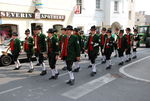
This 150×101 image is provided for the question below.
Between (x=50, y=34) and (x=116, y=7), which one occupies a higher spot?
(x=116, y=7)

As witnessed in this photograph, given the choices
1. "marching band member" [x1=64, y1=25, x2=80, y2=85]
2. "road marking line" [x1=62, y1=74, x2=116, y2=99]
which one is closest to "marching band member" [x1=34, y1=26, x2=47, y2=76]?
"marching band member" [x1=64, y1=25, x2=80, y2=85]

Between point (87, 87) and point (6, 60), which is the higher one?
point (6, 60)

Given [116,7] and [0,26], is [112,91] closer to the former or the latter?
[0,26]

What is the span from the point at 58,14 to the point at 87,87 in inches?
558

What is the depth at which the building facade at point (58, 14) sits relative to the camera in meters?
15.8

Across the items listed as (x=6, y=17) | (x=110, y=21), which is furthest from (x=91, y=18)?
(x=6, y=17)

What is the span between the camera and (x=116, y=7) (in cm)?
2772

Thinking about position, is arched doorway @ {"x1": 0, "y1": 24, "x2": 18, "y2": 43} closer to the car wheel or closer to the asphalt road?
the car wheel

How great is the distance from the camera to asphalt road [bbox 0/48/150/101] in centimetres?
533

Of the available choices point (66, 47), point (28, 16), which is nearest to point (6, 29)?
point (28, 16)

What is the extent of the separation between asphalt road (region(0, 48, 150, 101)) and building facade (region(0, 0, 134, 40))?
530 centimetres

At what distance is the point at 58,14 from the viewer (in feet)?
63.6

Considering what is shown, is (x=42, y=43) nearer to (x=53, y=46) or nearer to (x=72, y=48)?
(x=53, y=46)

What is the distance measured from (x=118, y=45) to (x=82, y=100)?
540 cm
